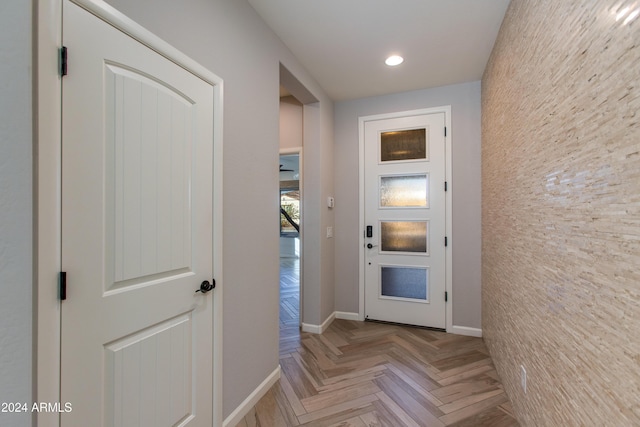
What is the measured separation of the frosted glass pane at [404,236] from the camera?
10.8 feet

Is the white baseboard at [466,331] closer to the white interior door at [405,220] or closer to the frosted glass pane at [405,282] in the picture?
the white interior door at [405,220]

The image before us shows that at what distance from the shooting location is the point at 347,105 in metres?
3.57

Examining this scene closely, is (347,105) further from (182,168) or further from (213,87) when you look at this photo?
(182,168)

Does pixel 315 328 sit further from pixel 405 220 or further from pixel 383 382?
pixel 405 220

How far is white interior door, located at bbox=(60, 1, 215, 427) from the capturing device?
100cm

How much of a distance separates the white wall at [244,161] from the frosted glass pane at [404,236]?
158cm

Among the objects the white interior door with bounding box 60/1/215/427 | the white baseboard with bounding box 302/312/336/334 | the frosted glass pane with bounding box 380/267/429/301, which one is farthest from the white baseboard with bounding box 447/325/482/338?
the white interior door with bounding box 60/1/215/427

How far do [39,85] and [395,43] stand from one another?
7.61 ft

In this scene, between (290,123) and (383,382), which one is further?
(290,123)

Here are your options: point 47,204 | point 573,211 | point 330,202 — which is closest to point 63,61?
point 47,204

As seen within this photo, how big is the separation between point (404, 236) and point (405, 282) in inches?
20.8

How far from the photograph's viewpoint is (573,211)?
3.66 feet

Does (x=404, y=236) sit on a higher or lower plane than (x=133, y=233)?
lower

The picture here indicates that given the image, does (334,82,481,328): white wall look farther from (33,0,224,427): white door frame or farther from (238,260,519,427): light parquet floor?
(33,0,224,427): white door frame
